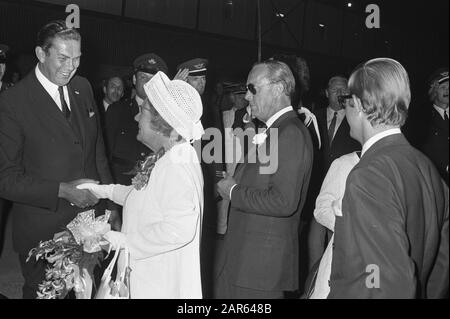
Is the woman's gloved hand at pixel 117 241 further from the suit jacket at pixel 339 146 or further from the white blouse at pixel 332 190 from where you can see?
the suit jacket at pixel 339 146

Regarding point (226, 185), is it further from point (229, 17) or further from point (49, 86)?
point (229, 17)

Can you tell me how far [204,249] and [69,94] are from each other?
10.9ft

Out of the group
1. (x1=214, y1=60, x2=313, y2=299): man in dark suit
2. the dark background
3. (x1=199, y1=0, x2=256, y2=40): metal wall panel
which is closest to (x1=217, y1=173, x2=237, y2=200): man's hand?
(x1=214, y1=60, x2=313, y2=299): man in dark suit

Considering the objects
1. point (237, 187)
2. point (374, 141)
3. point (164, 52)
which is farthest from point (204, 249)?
point (164, 52)

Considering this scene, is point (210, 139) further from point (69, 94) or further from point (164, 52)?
point (164, 52)

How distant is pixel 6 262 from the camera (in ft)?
19.0

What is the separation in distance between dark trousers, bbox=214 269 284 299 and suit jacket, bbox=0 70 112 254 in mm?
1014

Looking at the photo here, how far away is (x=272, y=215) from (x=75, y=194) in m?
1.15

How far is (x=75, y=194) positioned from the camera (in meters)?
2.92

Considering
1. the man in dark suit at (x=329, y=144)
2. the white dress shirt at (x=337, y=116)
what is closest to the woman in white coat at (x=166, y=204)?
the man in dark suit at (x=329, y=144)

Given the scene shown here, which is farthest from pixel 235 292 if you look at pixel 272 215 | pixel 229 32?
pixel 229 32

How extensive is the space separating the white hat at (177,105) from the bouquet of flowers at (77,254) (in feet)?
1.96

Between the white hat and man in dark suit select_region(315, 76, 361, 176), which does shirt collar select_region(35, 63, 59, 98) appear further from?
man in dark suit select_region(315, 76, 361, 176)

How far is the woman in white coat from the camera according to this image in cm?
239
